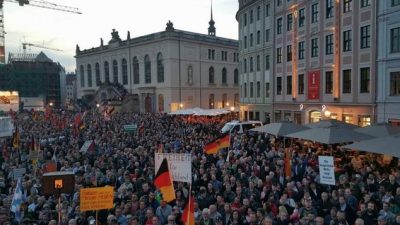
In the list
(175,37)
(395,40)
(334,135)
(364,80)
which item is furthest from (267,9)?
(334,135)

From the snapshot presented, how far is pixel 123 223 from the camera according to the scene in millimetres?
9680

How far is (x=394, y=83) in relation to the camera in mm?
24891

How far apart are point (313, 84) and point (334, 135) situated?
16641mm

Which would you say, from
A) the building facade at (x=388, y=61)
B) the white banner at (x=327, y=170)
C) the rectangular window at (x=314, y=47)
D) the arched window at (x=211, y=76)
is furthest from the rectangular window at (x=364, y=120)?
the arched window at (x=211, y=76)

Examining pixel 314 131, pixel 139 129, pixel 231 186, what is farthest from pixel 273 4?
pixel 231 186

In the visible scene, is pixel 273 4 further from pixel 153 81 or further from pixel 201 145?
pixel 153 81

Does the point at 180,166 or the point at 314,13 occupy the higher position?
the point at 314,13

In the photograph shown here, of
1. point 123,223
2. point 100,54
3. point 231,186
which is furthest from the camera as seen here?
point 100,54

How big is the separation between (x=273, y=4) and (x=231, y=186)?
96.8ft

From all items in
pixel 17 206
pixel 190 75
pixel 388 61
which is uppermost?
pixel 190 75

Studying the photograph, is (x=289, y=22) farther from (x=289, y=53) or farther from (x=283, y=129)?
(x=283, y=129)

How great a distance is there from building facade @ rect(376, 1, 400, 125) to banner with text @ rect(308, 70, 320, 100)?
6.02 meters

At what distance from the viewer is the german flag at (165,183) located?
10391mm

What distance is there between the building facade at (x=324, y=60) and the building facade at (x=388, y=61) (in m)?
0.63
